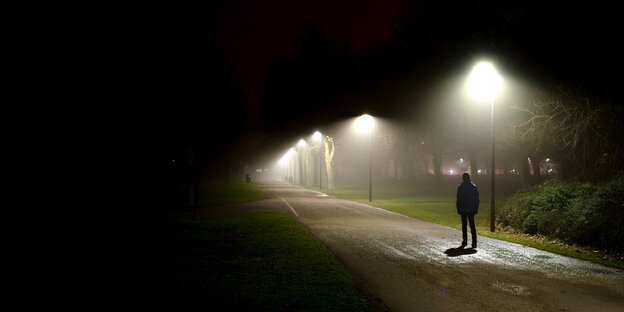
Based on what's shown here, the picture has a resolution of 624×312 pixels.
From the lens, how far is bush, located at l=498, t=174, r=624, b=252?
38.7 feet

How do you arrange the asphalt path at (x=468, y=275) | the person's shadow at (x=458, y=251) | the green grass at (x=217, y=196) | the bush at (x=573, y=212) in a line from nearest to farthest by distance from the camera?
the asphalt path at (x=468, y=275) → the person's shadow at (x=458, y=251) → the bush at (x=573, y=212) → the green grass at (x=217, y=196)

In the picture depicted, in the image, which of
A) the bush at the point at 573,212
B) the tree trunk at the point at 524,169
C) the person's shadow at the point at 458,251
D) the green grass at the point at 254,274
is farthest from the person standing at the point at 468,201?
the tree trunk at the point at 524,169

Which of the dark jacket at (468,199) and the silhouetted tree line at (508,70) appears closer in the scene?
the dark jacket at (468,199)

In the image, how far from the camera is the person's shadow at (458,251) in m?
11.1

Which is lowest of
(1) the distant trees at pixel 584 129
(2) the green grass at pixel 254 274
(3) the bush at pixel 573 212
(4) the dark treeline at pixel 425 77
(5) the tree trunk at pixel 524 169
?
(2) the green grass at pixel 254 274

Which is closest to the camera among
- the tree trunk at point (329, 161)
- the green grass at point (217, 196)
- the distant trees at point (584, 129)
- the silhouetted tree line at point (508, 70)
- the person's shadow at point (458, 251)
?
the person's shadow at point (458, 251)

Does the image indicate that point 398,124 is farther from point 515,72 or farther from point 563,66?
point 563,66

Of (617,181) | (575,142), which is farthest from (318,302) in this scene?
(575,142)

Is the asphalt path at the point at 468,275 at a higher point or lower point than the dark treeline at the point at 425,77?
lower

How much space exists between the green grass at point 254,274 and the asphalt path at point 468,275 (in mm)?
529

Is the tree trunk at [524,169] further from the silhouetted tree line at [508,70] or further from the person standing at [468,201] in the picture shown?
the person standing at [468,201]

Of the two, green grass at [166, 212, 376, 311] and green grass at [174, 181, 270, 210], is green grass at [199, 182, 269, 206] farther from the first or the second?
green grass at [166, 212, 376, 311]

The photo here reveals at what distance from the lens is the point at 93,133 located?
2733 centimetres

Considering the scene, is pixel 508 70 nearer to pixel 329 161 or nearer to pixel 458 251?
pixel 458 251
